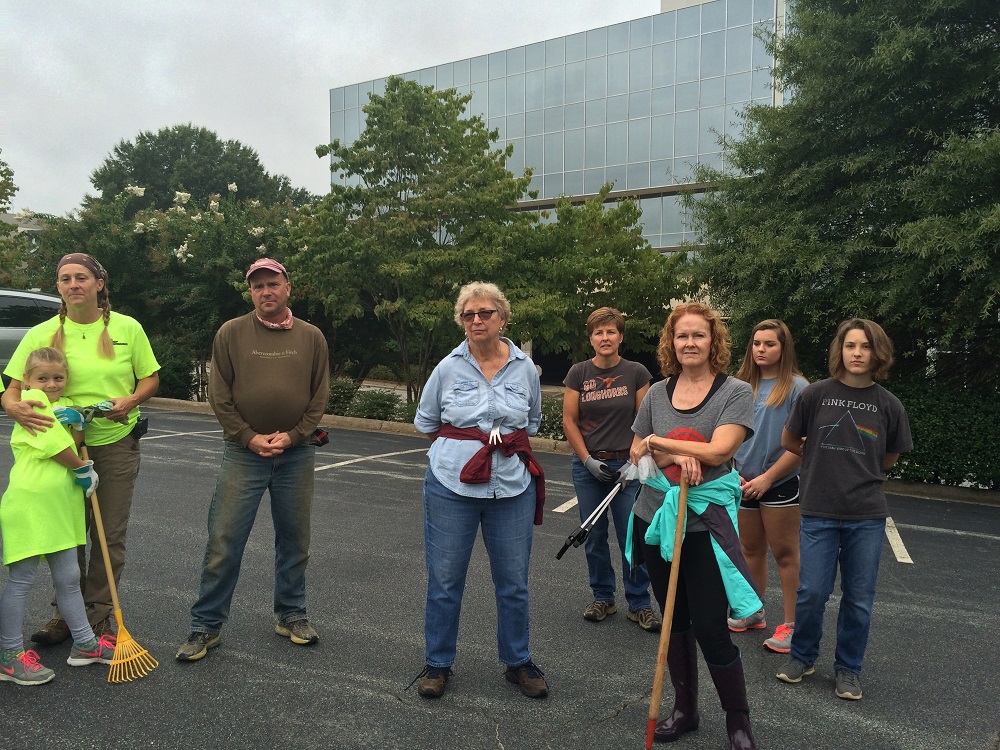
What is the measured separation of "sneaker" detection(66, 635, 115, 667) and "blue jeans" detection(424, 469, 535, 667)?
1.61m

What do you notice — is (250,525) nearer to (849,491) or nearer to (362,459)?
(849,491)

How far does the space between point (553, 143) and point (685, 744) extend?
39.0 m

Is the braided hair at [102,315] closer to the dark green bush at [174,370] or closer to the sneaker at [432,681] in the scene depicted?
the sneaker at [432,681]

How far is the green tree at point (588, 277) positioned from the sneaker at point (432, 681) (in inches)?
433

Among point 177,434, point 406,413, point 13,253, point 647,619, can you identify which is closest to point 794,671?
point 647,619

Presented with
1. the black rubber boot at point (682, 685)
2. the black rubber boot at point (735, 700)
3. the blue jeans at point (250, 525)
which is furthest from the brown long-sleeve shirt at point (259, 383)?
the black rubber boot at point (735, 700)

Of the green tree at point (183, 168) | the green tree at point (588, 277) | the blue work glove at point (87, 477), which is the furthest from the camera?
the green tree at point (183, 168)

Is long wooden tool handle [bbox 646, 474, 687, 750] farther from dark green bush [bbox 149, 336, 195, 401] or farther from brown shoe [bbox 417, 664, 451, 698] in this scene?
dark green bush [bbox 149, 336, 195, 401]

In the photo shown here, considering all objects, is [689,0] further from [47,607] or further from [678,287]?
[47,607]

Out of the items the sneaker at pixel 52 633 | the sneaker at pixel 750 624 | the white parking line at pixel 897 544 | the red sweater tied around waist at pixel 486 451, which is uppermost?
the red sweater tied around waist at pixel 486 451

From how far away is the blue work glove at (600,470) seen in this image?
443cm

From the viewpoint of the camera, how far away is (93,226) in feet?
65.5

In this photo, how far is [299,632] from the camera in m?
4.13

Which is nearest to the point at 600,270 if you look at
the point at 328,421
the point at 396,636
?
the point at 328,421
